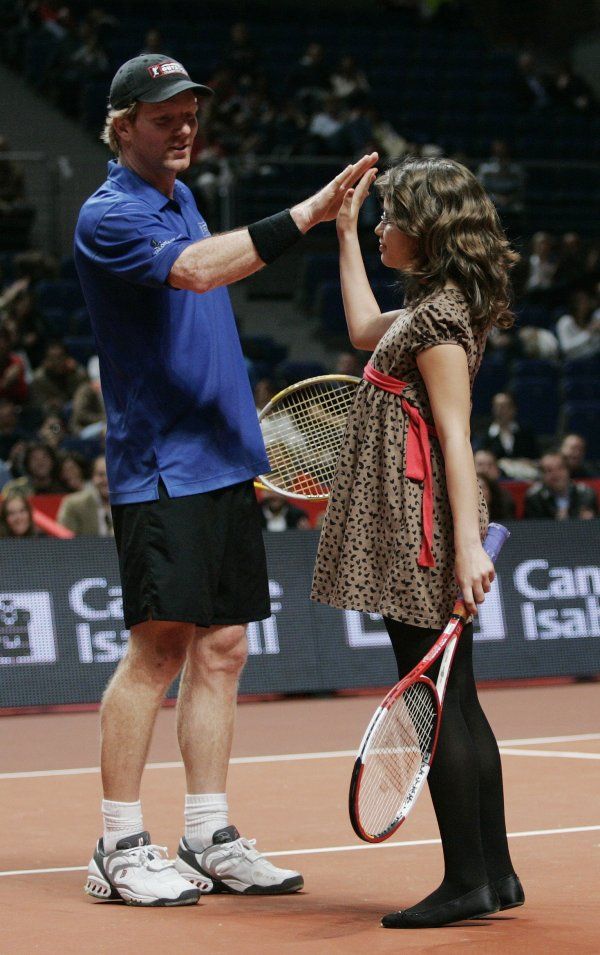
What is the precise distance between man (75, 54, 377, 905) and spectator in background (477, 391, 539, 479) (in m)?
10.3

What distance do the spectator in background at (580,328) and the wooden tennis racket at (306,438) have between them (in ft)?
40.6

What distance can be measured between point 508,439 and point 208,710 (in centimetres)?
1079

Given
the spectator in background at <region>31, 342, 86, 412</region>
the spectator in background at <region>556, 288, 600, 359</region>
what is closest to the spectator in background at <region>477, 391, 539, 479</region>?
the spectator in background at <region>556, 288, 600, 359</region>

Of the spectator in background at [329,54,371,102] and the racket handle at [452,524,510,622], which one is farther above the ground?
the spectator in background at [329,54,371,102]

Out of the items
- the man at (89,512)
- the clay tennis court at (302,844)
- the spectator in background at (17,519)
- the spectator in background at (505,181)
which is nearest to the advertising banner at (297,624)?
the clay tennis court at (302,844)

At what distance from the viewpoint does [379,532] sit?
433 cm

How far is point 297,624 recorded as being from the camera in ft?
33.5

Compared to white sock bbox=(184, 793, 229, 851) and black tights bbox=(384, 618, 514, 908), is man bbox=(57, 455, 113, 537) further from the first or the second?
black tights bbox=(384, 618, 514, 908)

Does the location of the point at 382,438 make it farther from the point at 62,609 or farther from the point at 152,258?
the point at 62,609

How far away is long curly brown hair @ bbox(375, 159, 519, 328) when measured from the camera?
4289 millimetres

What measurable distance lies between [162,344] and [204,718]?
3.66 ft

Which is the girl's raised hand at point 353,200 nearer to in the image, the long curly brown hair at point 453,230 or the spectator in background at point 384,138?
the long curly brown hair at point 453,230

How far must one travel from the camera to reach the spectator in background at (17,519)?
1077cm

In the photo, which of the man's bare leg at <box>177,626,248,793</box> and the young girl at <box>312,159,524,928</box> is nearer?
the young girl at <box>312,159,524,928</box>
